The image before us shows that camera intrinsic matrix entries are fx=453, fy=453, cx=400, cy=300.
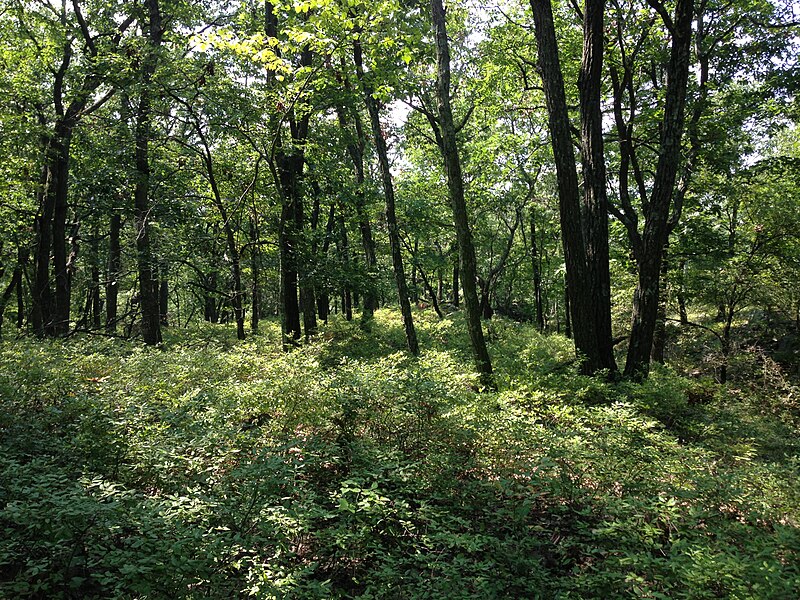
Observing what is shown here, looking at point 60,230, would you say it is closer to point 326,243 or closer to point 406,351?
point 326,243

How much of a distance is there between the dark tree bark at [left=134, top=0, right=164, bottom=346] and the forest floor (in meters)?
4.89

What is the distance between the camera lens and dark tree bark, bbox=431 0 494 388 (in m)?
8.67

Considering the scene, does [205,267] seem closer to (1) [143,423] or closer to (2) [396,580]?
(1) [143,423]

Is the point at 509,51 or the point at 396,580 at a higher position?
the point at 509,51

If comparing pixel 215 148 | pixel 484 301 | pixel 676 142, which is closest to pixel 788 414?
pixel 676 142

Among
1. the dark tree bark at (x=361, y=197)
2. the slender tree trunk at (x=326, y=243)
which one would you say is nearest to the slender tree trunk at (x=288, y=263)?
the slender tree trunk at (x=326, y=243)

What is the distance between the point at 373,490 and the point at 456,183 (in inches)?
257

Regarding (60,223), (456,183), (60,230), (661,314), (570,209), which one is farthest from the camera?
(60,230)

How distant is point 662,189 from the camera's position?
8570 millimetres

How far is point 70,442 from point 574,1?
13112mm

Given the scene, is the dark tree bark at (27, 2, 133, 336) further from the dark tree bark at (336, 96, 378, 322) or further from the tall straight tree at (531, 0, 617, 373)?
the tall straight tree at (531, 0, 617, 373)

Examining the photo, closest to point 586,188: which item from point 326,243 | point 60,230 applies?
point 326,243

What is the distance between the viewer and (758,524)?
3.86 meters

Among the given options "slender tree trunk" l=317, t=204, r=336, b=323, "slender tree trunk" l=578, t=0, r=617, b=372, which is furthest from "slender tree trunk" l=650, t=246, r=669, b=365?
"slender tree trunk" l=317, t=204, r=336, b=323
